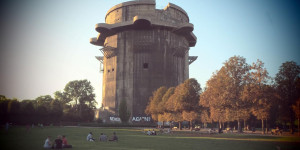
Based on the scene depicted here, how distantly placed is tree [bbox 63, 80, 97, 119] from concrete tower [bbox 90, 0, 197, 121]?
823 centimetres

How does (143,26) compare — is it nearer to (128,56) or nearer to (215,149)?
(128,56)

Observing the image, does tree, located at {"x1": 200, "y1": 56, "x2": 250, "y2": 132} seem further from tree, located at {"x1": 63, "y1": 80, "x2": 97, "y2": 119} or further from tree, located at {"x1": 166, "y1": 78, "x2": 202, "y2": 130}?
tree, located at {"x1": 63, "y1": 80, "x2": 97, "y2": 119}

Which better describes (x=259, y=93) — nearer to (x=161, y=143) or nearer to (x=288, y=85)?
(x=288, y=85)

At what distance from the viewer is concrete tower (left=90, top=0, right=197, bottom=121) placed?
88.6 m

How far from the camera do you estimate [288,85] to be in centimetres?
4497

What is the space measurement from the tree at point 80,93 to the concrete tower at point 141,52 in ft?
27.0

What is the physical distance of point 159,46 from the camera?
301ft

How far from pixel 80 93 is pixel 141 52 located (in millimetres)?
27591

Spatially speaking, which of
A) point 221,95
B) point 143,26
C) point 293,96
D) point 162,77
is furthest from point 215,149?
point 143,26

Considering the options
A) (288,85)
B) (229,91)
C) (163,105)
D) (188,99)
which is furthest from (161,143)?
(163,105)

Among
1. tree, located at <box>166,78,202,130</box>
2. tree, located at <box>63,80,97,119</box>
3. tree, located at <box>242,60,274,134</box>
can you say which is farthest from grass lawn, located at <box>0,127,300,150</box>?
tree, located at <box>63,80,97,119</box>

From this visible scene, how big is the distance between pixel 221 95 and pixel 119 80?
2214 inches

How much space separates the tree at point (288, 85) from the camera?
44.4 m

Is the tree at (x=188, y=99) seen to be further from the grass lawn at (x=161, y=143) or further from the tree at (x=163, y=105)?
the grass lawn at (x=161, y=143)
